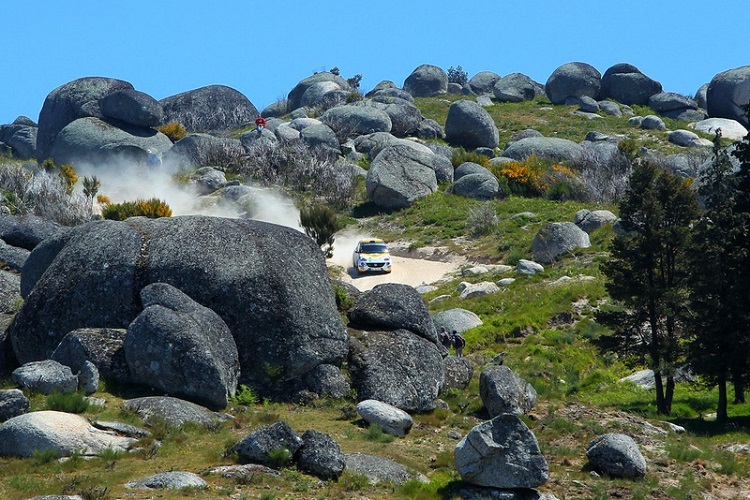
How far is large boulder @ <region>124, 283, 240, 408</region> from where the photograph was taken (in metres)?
23.1

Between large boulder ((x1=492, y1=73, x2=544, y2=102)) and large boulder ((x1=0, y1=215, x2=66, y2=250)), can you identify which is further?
large boulder ((x1=492, y1=73, x2=544, y2=102))

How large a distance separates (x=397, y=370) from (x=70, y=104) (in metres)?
59.1

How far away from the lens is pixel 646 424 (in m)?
25.3

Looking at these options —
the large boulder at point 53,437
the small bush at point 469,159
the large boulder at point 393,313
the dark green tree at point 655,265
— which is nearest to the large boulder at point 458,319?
the dark green tree at point 655,265

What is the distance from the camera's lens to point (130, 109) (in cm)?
7631

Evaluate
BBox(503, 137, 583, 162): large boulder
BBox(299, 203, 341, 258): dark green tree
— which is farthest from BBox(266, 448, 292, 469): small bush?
BBox(503, 137, 583, 162): large boulder

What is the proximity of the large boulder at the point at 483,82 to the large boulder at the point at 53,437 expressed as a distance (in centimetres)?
9574

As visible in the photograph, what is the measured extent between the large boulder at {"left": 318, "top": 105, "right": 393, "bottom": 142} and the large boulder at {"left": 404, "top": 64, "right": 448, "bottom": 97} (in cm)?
2693

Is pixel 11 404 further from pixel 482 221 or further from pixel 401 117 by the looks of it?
pixel 401 117

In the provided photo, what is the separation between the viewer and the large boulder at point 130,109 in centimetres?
7631

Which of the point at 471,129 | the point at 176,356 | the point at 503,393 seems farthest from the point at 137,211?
the point at 471,129

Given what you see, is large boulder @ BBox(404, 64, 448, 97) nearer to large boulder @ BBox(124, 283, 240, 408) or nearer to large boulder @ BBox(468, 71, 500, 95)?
large boulder @ BBox(468, 71, 500, 95)

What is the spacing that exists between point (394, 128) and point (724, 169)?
189ft

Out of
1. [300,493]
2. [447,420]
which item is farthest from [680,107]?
[300,493]
